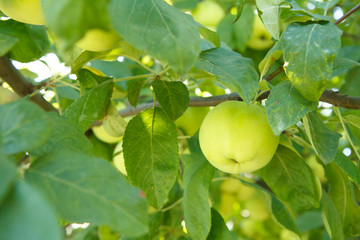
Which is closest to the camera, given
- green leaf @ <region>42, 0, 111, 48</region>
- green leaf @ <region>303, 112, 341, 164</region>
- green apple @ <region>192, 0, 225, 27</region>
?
green leaf @ <region>42, 0, 111, 48</region>

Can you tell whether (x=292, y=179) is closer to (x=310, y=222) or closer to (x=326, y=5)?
(x=326, y=5)

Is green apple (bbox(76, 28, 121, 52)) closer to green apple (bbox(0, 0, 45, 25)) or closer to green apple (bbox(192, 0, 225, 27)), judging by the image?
green apple (bbox(0, 0, 45, 25))

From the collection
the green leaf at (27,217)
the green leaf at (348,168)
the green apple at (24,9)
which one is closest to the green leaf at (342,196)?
the green leaf at (348,168)

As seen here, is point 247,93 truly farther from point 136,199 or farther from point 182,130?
point 182,130

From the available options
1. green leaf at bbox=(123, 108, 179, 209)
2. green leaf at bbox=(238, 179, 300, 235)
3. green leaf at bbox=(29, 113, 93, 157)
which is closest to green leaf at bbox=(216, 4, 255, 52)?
green leaf at bbox=(238, 179, 300, 235)

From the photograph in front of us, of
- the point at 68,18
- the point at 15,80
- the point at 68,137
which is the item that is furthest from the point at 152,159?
the point at 68,18

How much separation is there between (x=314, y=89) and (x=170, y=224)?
2.95 ft

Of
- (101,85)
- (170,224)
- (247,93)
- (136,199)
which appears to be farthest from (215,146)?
(170,224)

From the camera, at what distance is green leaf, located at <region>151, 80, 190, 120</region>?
0.91 m

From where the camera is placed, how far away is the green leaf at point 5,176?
0.31 meters

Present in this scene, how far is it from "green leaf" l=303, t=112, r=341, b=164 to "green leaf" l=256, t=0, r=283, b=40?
19 centimetres

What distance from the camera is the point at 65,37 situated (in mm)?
409

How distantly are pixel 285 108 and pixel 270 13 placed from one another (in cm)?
22

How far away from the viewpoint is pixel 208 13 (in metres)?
1.79
